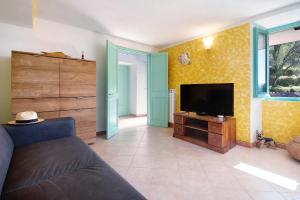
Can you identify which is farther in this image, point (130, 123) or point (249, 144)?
point (130, 123)

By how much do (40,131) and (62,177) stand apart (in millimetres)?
1017

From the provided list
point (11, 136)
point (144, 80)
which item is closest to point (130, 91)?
point (144, 80)

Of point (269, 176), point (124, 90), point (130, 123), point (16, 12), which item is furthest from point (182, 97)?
point (124, 90)

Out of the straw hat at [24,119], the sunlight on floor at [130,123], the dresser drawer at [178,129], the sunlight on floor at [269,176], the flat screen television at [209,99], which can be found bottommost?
the sunlight on floor at [269,176]

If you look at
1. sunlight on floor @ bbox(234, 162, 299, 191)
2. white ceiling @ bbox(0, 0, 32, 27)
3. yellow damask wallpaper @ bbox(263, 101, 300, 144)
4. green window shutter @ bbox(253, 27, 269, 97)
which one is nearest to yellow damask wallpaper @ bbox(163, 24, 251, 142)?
green window shutter @ bbox(253, 27, 269, 97)

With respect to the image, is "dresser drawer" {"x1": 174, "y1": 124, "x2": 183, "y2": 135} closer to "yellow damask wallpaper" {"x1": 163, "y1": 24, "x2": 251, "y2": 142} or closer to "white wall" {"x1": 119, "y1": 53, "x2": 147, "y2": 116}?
"yellow damask wallpaper" {"x1": 163, "y1": 24, "x2": 251, "y2": 142}

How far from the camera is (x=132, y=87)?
Answer: 636 cm

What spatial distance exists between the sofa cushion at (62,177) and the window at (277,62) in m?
2.84

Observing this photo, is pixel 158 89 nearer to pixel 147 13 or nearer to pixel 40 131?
pixel 147 13

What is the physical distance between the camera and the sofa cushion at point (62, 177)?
89 cm

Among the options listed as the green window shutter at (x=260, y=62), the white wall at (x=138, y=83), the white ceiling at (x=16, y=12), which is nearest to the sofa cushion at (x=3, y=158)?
the white ceiling at (x=16, y=12)

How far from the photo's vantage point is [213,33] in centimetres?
328

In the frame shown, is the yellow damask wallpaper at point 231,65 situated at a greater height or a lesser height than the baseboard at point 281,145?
greater

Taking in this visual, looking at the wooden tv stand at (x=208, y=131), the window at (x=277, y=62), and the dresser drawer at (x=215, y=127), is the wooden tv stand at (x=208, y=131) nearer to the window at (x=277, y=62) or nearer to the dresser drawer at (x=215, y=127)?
the dresser drawer at (x=215, y=127)
